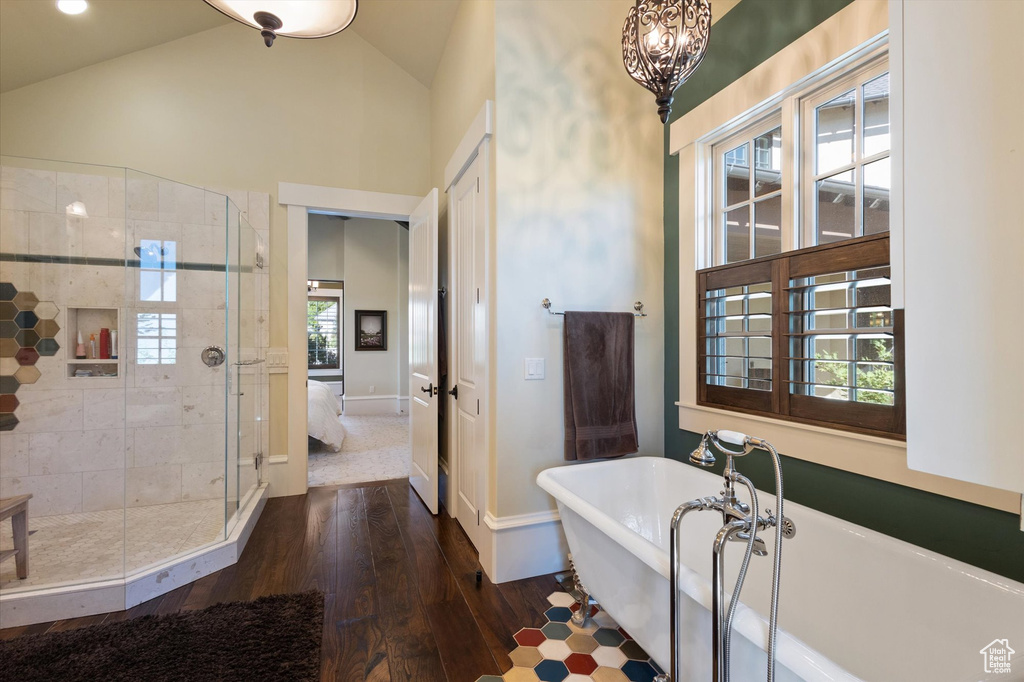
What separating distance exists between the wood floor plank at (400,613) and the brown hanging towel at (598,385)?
3.29ft

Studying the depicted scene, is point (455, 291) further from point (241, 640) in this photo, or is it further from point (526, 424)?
point (241, 640)

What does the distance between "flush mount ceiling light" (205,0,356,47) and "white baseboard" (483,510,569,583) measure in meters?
2.32

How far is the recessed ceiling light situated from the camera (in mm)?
2631

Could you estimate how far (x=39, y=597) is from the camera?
6.25ft

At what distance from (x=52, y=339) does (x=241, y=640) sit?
2057mm

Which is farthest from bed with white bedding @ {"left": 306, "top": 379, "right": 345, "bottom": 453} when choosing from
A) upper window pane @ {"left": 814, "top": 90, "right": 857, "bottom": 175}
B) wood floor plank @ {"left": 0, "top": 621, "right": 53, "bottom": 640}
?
upper window pane @ {"left": 814, "top": 90, "right": 857, "bottom": 175}

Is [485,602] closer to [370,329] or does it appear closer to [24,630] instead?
[24,630]

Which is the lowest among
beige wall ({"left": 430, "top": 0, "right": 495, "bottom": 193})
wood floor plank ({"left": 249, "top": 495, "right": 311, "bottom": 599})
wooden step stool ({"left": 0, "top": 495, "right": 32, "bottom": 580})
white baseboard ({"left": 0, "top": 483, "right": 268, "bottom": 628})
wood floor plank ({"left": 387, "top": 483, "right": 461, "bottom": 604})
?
wood floor plank ({"left": 387, "top": 483, "right": 461, "bottom": 604})

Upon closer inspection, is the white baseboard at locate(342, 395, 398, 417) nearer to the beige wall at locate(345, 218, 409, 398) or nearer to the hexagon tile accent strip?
the beige wall at locate(345, 218, 409, 398)

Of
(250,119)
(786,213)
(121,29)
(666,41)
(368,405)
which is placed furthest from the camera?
(368,405)

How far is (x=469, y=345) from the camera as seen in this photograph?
2.73 meters

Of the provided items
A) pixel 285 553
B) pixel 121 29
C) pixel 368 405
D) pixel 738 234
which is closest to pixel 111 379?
pixel 285 553

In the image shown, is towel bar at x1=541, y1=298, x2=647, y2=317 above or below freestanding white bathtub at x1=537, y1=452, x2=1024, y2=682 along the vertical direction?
above

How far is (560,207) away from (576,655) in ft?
6.53
